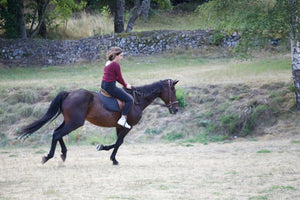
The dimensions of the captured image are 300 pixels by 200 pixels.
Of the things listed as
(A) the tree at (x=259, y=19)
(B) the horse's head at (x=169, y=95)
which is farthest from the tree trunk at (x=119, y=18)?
(B) the horse's head at (x=169, y=95)

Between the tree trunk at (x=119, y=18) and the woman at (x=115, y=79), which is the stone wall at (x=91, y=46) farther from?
the woman at (x=115, y=79)

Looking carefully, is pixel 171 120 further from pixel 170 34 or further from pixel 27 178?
pixel 170 34

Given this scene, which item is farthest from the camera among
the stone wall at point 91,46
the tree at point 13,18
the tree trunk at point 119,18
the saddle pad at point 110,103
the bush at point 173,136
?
the tree trunk at point 119,18

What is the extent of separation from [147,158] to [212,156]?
1712 millimetres

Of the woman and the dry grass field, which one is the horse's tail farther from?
the woman

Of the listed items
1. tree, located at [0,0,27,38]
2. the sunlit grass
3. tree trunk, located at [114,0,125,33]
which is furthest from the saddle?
tree trunk, located at [114,0,125,33]

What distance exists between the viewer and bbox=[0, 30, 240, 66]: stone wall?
2559 cm

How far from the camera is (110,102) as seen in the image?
423 inches

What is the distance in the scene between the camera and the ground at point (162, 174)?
7.36 meters

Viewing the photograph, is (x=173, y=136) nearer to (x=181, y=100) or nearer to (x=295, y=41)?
(x=181, y=100)

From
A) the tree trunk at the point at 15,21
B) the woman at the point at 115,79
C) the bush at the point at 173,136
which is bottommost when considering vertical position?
the bush at the point at 173,136

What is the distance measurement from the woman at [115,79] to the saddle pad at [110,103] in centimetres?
16

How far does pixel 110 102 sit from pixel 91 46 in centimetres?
1580

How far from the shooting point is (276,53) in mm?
22969
